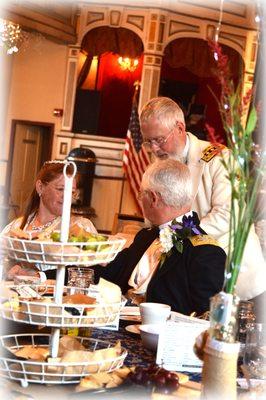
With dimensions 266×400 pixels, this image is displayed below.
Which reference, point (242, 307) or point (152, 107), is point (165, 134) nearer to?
point (152, 107)

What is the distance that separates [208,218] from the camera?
344 cm

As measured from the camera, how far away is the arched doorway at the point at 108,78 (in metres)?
12.1

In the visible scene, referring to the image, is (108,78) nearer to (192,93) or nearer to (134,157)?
(192,93)

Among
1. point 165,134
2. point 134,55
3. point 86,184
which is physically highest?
point 134,55

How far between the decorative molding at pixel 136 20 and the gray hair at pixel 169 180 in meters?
9.60

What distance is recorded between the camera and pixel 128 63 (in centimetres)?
1298

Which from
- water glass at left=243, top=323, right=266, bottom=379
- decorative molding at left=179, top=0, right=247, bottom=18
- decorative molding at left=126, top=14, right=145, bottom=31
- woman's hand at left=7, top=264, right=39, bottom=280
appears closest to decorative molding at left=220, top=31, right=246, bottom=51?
decorative molding at left=179, top=0, right=247, bottom=18

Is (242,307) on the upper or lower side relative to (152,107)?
lower

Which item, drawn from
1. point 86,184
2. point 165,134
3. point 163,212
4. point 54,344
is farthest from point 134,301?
point 86,184

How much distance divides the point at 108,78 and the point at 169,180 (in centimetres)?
1079

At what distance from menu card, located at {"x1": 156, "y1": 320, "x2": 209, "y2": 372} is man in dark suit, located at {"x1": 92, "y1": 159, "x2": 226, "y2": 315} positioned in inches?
24.2

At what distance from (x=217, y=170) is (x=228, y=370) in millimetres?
2077

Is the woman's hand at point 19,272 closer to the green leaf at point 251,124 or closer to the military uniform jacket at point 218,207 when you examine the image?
the military uniform jacket at point 218,207

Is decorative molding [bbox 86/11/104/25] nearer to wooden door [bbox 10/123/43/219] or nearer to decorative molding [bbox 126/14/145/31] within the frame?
decorative molding [bbox 126/14/145/31]
